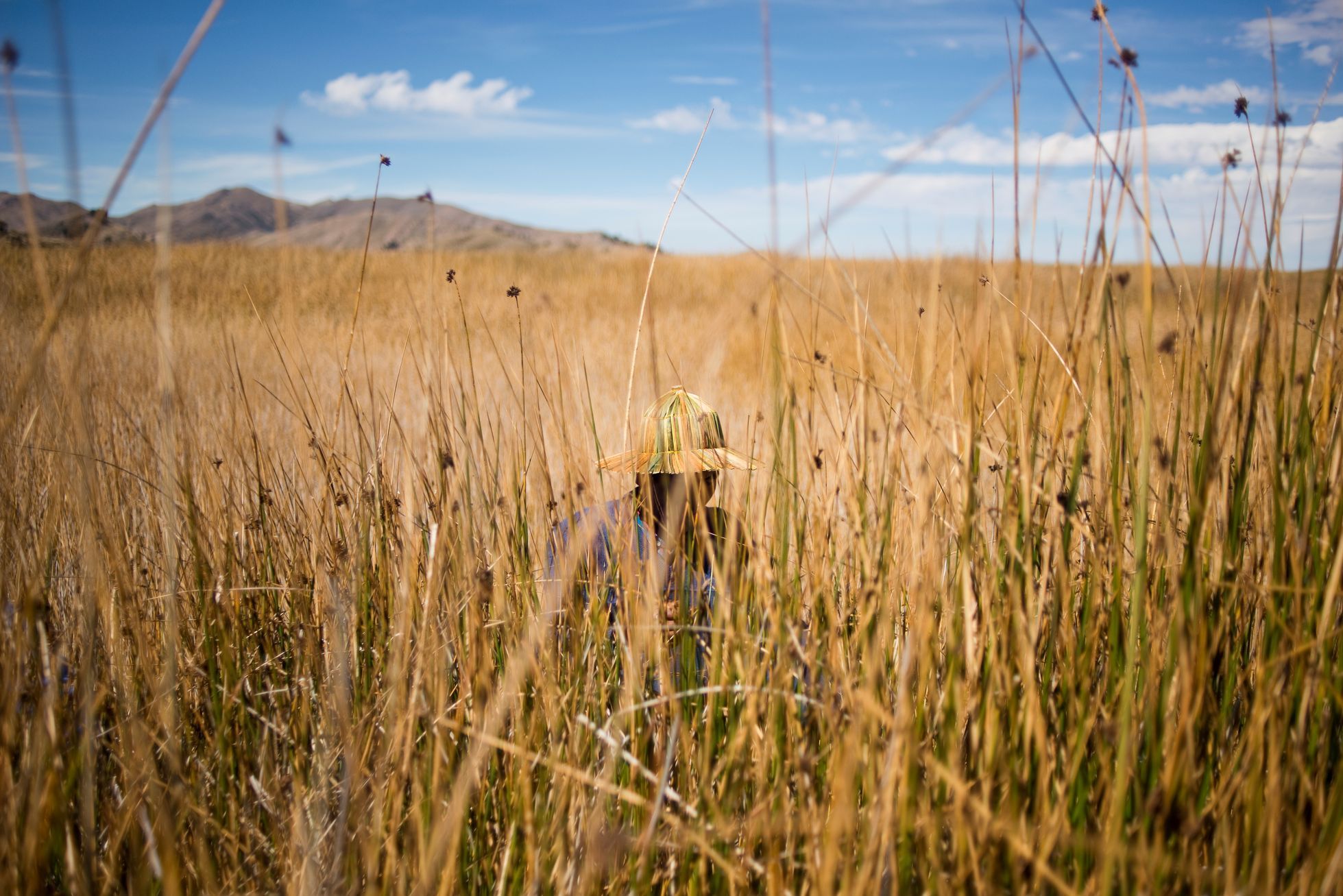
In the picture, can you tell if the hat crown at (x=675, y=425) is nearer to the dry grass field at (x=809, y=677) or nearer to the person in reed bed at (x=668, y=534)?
the person in reed bed at (x=668, y=534)

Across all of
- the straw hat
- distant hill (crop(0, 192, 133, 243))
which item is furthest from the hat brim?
distant hill (crop(0, 192, 133, 243))

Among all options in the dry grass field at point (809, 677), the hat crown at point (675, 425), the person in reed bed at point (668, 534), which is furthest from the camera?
the hat crown at point (675, 425)

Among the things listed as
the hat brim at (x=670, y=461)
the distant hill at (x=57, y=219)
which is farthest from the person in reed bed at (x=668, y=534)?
the distant hill at (x=57, y=219)

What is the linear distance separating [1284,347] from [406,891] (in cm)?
175

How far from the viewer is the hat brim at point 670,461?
5.30 ft

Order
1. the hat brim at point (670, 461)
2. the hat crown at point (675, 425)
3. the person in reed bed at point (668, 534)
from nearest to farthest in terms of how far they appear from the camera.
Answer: the person in reed bed at point (668, 534), the hat brim at point (670, 461), the hat crown at point (675, 425)

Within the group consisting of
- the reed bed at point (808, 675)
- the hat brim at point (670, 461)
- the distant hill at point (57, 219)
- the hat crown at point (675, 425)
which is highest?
the distant hill at point (57, 219)

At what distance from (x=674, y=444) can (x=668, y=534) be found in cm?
61

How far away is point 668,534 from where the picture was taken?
46.2 inches

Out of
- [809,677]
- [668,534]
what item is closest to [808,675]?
[809,677]

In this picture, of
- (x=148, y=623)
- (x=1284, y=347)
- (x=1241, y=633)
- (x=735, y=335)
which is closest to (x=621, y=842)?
(x=1241, y=633)

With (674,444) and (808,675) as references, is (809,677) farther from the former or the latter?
(674,444)

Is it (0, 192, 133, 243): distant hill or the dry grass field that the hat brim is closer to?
the dry grass field

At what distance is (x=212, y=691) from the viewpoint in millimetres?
1395
